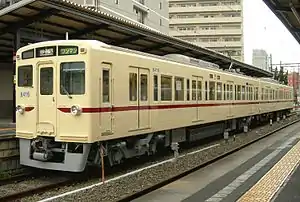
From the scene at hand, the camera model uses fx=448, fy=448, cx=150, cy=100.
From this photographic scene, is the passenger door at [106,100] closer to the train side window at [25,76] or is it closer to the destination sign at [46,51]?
the destination sign at [46,51]

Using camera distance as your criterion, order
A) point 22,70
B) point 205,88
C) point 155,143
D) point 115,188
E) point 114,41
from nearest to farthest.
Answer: point 115,188 < point 22,70 < point 155,143 < point 205,88 < point 114,41

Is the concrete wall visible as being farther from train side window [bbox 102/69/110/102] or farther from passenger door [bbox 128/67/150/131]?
train side window [bbox 102/69/110/102]

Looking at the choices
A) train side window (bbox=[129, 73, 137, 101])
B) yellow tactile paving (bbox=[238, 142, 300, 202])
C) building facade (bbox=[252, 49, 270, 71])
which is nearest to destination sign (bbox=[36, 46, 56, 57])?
train side window (bbox=[129, 73, 137, 101])

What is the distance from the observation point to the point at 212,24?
8444 cm

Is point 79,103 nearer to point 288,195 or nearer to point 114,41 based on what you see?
point 288,195

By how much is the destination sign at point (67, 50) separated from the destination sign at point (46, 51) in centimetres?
18

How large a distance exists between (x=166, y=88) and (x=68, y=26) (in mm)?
4604

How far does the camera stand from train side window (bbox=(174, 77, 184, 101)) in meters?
13.9

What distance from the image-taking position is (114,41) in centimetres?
1812

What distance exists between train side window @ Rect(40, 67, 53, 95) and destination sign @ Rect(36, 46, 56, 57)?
32cm

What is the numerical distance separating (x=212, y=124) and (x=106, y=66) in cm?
983

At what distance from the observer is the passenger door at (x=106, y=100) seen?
988 centimetres

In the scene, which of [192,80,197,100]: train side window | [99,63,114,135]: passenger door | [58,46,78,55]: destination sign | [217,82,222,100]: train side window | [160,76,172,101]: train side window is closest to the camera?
[58,46,78,55]: destination sign

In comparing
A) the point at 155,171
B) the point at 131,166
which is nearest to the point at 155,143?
the point at 131,166
